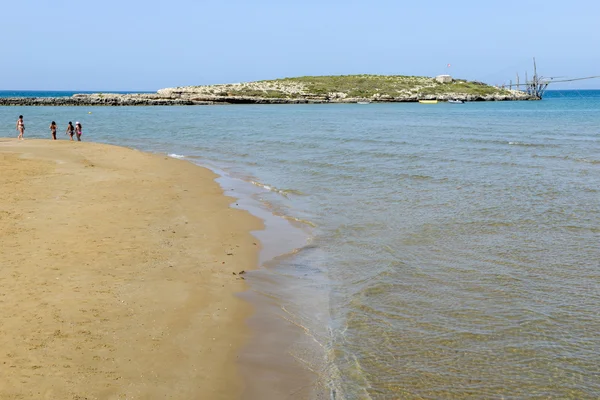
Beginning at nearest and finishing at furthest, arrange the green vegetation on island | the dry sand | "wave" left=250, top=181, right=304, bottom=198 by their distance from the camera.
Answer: the dry sand < "wave" left=250, top=181, right=304, bottom=198 < the green vegetation on island

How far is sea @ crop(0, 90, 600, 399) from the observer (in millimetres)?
6820

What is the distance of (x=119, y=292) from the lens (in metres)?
8.73

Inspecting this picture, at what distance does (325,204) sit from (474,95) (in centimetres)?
11697

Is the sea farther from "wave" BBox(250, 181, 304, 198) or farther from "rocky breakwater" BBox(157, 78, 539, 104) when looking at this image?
"rocky breakwater" BBox(157, 78, 539, 104)

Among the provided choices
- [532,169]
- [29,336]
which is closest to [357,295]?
[29,336]

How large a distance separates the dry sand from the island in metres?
94.9

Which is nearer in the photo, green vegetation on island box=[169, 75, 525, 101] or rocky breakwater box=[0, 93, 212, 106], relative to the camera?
rocky breakwater box=[0, 93, 212, 106]

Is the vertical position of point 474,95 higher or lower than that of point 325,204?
higher

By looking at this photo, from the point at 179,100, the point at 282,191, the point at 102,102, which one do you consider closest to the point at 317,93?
the point at 179,100

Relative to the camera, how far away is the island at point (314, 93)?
107625mm

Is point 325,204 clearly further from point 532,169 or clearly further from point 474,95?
point 474,95

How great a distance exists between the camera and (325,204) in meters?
16.9

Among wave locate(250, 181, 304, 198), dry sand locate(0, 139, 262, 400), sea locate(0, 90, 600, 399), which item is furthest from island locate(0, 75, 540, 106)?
dry sand locate(0, 139, 262, 400)

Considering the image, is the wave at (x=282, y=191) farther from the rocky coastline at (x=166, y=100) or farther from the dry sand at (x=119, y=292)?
the rocky coastline at (x=166, y=100)
